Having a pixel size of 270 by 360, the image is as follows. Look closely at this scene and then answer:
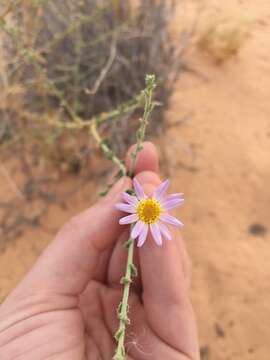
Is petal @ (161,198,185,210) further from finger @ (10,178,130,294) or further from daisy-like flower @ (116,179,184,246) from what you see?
finger @ (10,178,130,294)

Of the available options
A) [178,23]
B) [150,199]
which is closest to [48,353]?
[150,199]

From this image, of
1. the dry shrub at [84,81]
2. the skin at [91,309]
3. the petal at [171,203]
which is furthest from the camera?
the dry shrub at [84,81]

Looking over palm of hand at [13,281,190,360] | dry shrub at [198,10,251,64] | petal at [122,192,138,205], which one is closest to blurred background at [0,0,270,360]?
dry shrub at [198,10,251,64]

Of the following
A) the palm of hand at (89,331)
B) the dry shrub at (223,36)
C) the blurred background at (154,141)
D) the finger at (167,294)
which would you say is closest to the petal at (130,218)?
the finger at (167,294)

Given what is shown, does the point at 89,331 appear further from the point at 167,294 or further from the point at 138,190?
the point at 138,190

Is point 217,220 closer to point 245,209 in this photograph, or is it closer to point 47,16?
point 245,209

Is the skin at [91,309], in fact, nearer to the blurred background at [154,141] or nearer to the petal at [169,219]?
the petal at [169,219]

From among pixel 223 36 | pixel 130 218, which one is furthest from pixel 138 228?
pixel 223 36
